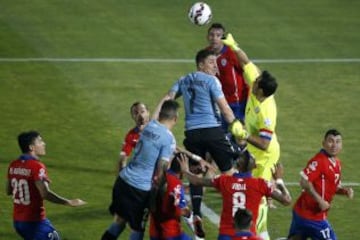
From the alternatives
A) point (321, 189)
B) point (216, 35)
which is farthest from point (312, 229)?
point (216, 35)

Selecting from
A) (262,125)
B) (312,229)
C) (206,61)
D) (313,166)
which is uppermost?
(206,61)

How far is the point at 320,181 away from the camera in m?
17.2

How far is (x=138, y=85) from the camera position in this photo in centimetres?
2744

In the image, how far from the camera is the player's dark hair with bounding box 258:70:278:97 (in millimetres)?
18078

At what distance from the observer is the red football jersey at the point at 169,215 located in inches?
649

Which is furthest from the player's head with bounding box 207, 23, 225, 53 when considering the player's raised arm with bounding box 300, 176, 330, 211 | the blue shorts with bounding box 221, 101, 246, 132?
the player's raised arm with bounding box 300, 176, 330, 211

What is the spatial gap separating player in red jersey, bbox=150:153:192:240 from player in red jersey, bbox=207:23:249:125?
209 inches

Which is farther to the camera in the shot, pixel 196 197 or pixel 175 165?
pixel 196 197

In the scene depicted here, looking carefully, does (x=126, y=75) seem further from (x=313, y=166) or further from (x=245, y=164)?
(x=245, y=164)

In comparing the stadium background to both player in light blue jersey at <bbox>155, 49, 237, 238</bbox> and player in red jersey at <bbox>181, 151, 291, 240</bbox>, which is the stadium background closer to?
player in light blue jersey at <bbox>155, 49, 237, 238</bbox>

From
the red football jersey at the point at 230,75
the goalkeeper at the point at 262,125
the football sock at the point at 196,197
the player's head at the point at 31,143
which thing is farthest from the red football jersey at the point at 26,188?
the red football jersey at the point at 230,75

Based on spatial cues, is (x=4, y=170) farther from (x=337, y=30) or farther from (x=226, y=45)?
(x=337, y=30)

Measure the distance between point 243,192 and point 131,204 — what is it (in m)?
2.00

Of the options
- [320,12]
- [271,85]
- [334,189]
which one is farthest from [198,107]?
[320,12]
